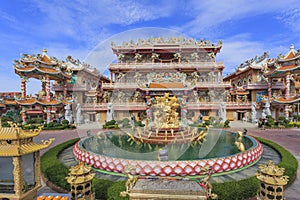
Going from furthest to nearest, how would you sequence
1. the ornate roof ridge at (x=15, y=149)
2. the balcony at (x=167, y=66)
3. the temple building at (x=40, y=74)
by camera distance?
Result: the balcony at (x=167, y=66) → the temple building at (x=40, y=74) → the ornate roof ridge at (x=15, y=149)

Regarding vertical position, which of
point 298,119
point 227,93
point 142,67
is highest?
point 142,67

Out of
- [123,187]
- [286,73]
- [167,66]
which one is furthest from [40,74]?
[286,73]

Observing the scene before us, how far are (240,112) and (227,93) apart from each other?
14.0 feet

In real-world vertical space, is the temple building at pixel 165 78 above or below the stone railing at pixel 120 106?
above

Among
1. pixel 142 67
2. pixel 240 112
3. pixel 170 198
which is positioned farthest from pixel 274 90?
pixel 170 198

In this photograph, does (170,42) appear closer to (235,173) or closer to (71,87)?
(71,87)

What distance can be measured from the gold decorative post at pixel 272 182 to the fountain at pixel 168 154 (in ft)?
7.99

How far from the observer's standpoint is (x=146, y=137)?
39.1ft

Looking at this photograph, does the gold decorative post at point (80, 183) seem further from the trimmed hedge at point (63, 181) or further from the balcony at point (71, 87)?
the balcony at point (71, 87)

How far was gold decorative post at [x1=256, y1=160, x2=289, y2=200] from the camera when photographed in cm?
465

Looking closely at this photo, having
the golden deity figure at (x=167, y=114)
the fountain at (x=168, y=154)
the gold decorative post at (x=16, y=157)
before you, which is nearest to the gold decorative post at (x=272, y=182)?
the fountain at (x=168, y=154)

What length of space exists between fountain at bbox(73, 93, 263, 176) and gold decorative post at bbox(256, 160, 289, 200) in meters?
2.43

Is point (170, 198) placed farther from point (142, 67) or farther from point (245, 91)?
point (245, 91)

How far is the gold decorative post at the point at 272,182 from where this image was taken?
4.65 metres
